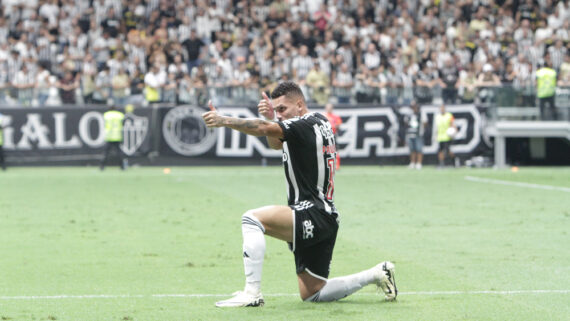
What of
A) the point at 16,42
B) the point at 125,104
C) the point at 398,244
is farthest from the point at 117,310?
the point at 16,42

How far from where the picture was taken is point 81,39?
31.0 m

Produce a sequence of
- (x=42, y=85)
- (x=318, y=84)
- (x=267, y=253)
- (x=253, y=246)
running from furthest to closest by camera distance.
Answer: (x=318, y=84) → (x=42, y=85) → (x=267, y=253) → (x=253, y=246)

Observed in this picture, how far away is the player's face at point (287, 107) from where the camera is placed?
7.82 meters

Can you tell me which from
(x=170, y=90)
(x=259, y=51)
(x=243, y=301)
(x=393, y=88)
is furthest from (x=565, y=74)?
(x=243, y=301)

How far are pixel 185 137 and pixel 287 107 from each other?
73.6ft

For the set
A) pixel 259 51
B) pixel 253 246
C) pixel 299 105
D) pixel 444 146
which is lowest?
pixel 444 146

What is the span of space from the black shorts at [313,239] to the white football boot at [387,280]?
1.48 feet

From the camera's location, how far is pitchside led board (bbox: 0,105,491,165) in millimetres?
29531

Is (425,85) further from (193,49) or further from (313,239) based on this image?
(313,239)

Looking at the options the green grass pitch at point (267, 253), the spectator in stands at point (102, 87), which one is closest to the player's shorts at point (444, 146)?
the green grass pitch at point (267, 253)

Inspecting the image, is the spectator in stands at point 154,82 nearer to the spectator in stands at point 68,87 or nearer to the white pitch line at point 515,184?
the spectator in stands at point 68,87

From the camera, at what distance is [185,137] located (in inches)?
1182

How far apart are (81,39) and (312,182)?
968 inches

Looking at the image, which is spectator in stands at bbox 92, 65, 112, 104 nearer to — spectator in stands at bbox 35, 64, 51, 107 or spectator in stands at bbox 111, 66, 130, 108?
spectator in stands at bbox 111, 66, 130, 108
